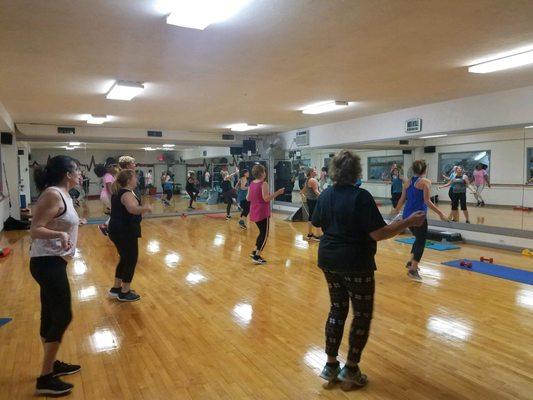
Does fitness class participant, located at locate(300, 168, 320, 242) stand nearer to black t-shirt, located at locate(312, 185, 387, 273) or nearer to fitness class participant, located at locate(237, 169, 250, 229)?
fitness class participant, located at locate(237, 169, 250, 229)

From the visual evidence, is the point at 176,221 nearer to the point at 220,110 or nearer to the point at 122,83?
the point at 220,110

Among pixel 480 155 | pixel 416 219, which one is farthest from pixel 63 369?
pixel 480 155

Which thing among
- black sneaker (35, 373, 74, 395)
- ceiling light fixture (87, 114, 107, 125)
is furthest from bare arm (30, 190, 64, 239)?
ceiling light fixture (87, 114, 107, 125)

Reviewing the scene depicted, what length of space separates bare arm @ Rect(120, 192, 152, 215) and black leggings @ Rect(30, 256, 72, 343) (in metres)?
1.21

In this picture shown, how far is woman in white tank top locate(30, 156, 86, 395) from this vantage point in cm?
216

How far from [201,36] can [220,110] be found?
13.8ft

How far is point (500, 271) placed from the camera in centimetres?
497

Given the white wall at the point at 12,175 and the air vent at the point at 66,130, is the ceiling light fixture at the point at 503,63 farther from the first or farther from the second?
the white wall at the point at 12,175

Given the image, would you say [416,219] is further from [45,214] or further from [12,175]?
[12,175]

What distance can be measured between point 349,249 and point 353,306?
0.37 meters

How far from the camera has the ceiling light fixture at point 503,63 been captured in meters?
4.15

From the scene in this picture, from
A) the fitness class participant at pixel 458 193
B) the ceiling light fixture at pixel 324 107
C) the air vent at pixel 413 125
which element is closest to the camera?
the ceiling light fixture at pixel 324 107

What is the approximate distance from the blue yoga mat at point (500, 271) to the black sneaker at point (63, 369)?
4.67 m

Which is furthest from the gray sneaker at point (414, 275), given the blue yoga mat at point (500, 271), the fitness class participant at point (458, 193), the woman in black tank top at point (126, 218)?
the fitness class participant at point (458, 193)
